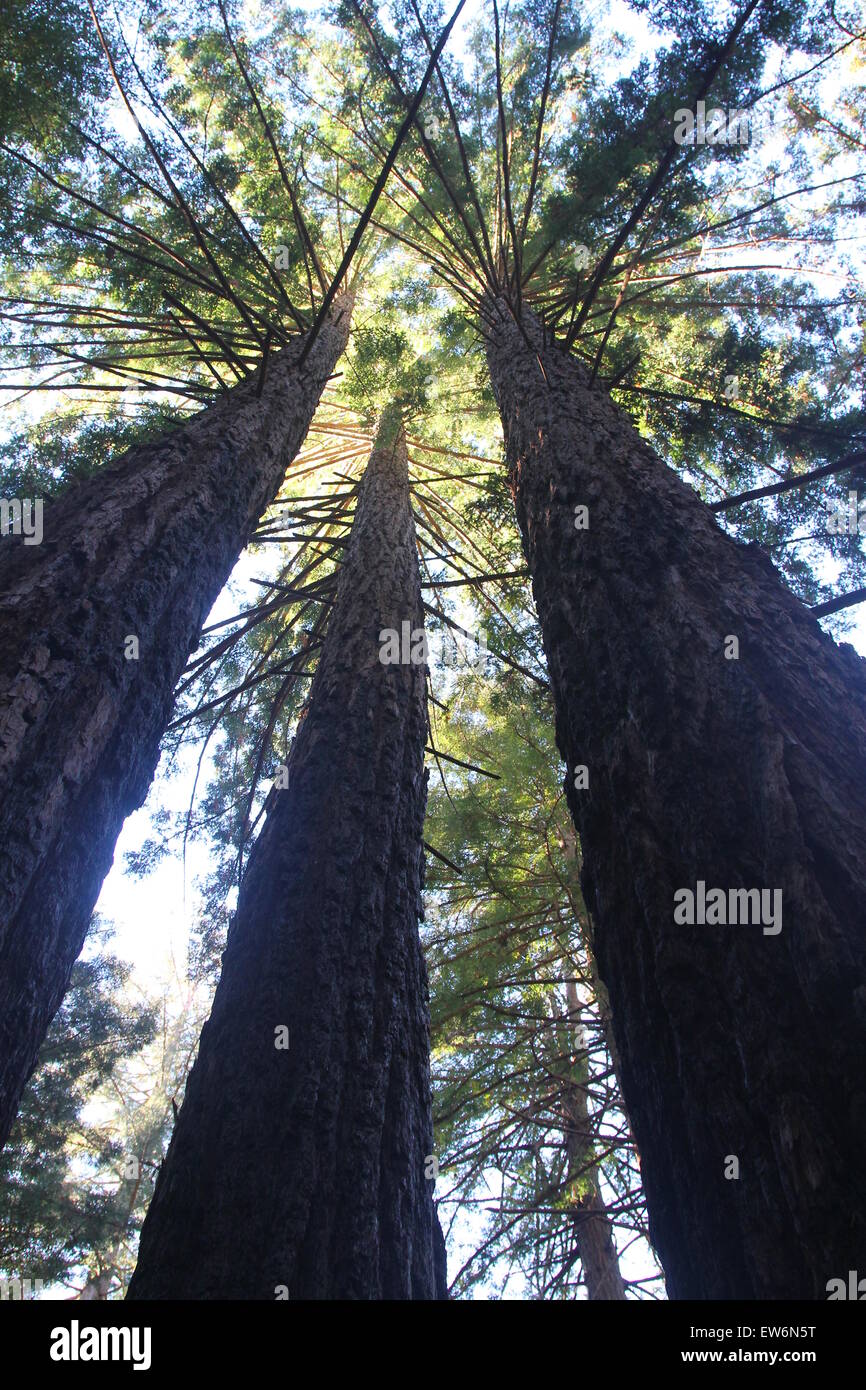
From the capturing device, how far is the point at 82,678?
259cm

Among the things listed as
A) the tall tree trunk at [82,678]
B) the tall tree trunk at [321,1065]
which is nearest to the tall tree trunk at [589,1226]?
the tall tree trunk at [321,1065]

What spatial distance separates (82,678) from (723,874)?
1.99 m

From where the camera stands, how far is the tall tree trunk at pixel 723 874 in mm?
1300

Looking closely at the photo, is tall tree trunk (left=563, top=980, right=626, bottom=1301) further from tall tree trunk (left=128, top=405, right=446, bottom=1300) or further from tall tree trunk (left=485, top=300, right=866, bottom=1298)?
tall tree trunk (left=485, top=300, right=866, bottom=1298)

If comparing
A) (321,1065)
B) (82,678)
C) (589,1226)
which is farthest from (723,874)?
(589,1226)

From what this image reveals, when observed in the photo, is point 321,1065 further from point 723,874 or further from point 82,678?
point 723,874

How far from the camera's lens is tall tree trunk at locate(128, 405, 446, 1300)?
2.18 metres

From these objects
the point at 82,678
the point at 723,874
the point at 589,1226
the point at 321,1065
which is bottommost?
the point at 589,1226

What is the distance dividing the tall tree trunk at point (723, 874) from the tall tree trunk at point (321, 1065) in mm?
1069

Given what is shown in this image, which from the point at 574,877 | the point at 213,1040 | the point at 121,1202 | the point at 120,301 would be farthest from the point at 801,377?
the point at 121,1202

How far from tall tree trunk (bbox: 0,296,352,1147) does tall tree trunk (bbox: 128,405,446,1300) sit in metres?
0.60

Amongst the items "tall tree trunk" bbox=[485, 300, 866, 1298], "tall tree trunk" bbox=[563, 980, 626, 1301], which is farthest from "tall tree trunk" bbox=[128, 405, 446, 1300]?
A: "tall tree trunk" bbox=[563, 980, 626, 1301]

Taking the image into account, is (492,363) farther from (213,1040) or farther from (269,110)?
(213,1040)
